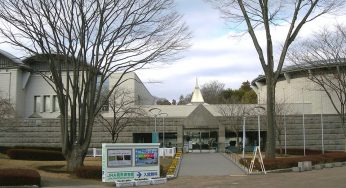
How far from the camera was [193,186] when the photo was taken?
65.9ft

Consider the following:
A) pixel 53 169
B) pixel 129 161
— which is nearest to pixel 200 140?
pixel 53 169

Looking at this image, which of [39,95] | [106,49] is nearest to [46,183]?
[106,49]

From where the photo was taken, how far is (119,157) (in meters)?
24.0

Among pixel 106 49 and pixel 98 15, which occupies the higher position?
pixel 98 15

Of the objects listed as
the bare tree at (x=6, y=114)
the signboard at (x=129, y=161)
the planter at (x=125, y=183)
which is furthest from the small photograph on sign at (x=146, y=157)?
the bare tree at (x=6, y=114)

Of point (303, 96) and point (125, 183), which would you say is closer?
point (125, 183)

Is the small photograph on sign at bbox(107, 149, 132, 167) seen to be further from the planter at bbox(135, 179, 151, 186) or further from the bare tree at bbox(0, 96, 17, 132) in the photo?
the bare tree at bbox(0, 96, 17, 132)

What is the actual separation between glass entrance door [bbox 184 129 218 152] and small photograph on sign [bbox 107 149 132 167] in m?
33.5

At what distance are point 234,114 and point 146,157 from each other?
3501 centimetres

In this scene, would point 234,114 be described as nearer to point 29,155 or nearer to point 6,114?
point 6,114

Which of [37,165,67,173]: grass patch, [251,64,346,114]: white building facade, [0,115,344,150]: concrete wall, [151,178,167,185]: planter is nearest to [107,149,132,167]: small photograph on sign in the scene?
[151,178,167,185]: planter

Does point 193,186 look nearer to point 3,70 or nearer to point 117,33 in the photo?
point 117,33

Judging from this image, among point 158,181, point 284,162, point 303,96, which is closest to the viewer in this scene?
point 158,181

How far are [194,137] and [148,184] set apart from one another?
35.8 meters
